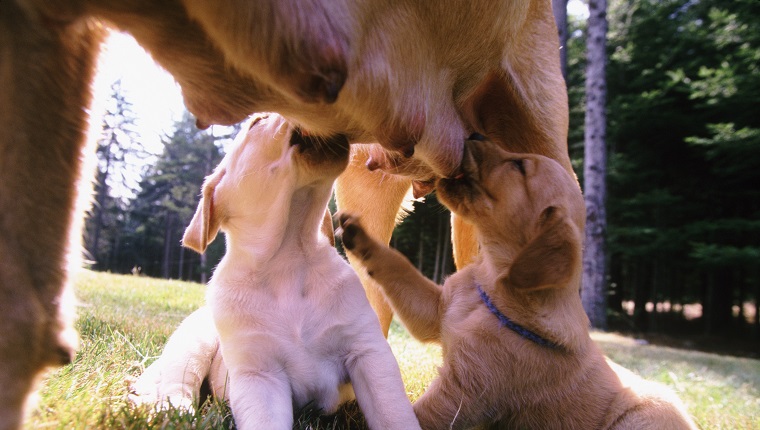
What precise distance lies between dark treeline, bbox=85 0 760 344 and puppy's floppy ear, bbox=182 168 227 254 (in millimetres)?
12564

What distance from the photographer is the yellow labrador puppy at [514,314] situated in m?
2.25

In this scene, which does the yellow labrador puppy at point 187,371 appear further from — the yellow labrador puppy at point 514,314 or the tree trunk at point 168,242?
the tree trunk at point 168,242

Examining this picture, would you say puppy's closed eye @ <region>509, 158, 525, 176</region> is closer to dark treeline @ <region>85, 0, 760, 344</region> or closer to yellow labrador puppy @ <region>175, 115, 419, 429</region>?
yellow labrador puppy @ <region>175, 115, 419, 429</region>

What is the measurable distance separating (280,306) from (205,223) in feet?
1.67

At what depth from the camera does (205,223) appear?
7.80 feet

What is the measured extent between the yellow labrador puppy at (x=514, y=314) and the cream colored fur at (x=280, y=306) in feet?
0.98

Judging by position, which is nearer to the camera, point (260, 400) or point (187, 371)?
point (260, 400)

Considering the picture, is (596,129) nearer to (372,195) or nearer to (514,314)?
(372,195)

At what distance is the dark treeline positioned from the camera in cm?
1493

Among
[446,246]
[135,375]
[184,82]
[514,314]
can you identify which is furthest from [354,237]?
[446,246]

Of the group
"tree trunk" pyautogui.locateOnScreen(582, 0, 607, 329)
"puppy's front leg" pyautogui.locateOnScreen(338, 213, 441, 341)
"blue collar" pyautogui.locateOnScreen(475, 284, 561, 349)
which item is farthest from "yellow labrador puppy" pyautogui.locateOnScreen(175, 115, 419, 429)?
"tree trunk" pyautogui.locateOnScreen(582, 0, 607, 329)

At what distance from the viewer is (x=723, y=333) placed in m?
19.7

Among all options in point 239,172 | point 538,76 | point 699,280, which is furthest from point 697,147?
point 239,172

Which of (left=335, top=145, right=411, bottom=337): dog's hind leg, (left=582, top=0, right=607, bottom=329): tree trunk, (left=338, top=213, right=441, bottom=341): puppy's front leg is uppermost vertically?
(left=582, top=0, right=607, bottom=329): tree trunk
